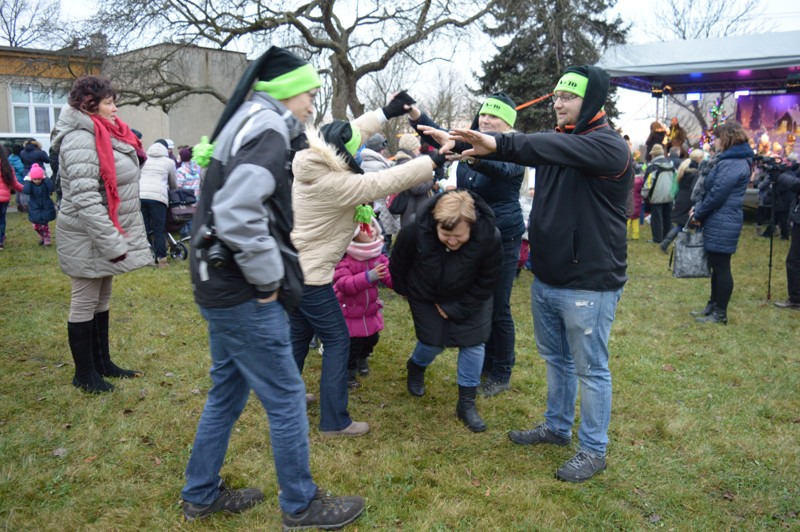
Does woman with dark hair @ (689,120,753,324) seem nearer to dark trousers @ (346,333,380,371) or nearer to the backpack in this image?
the backpack

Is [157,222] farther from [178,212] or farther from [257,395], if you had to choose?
[257,395]

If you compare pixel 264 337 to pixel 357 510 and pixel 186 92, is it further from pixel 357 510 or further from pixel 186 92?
pixel 186 92

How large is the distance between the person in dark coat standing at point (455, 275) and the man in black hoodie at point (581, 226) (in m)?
0.44

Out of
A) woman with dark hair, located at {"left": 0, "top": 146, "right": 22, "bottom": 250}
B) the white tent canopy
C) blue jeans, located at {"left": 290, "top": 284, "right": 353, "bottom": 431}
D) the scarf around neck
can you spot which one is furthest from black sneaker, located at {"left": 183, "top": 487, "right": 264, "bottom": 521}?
the white tent canopy

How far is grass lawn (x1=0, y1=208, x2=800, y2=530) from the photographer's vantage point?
10.2 ft

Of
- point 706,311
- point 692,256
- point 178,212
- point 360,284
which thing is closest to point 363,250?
point 360,284

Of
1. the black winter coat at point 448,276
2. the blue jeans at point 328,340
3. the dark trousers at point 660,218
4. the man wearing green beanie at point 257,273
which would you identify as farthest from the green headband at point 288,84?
the dark trousers at point 660,218

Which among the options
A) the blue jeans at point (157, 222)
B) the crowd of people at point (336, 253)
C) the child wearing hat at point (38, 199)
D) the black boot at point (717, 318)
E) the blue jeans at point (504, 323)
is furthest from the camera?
the child wearing hat at point (38, 199)

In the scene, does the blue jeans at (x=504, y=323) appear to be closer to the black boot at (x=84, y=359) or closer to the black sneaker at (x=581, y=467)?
the black sneaker at (x=581, y=467)

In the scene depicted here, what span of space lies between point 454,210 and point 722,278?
4502 millimetres

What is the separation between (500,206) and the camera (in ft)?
14.7

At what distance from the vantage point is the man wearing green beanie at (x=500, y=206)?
424cm

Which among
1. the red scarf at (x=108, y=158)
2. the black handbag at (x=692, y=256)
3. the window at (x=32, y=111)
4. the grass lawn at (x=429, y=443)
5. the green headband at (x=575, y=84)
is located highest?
the window at (x=32, y=111)

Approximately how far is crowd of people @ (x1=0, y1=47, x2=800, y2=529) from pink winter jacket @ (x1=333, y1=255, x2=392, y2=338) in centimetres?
2
